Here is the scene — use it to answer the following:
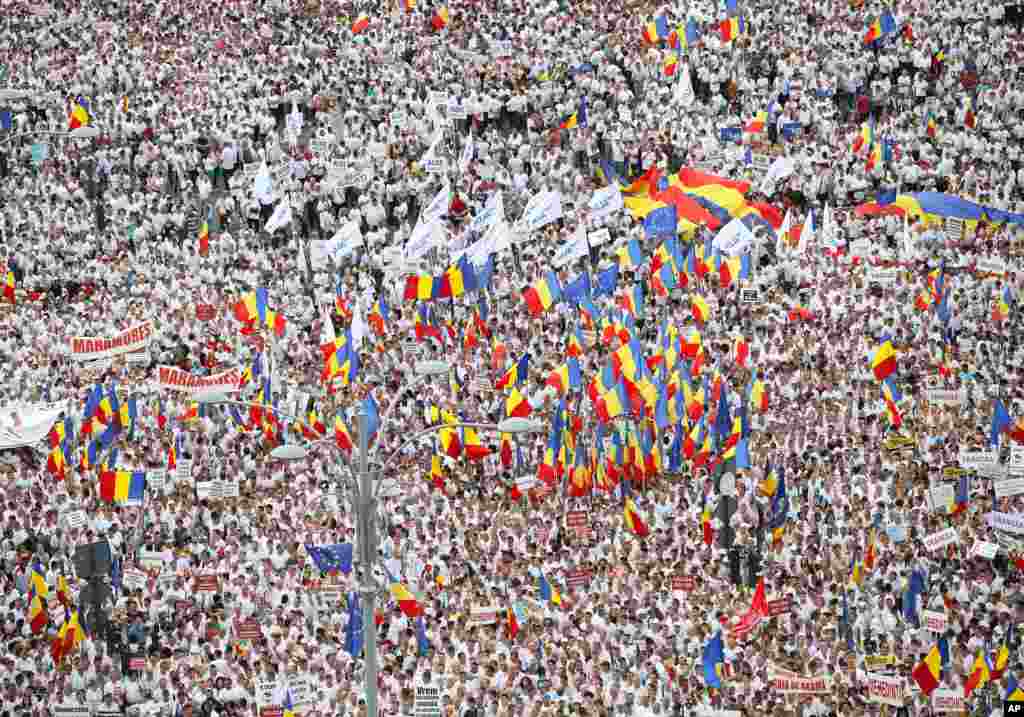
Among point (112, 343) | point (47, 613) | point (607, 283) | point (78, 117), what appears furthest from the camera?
point (78, 117)

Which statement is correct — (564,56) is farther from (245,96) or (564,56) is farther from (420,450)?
(420,450)

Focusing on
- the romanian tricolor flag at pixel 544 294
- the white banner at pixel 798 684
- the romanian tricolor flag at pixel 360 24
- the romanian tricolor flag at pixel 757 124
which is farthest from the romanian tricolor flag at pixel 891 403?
the romanian tricolor flag at pixel 360 24

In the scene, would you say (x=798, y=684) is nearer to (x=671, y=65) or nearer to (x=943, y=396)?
(x=943, y=396)

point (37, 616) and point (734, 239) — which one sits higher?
point (734, 239)

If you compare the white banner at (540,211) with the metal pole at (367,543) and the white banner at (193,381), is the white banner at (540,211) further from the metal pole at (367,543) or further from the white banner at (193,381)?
the metal pole at (367,543)

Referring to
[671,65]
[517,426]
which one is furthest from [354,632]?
[671,65]

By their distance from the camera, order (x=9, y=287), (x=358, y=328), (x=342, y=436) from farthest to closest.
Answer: (x=9, y=287) → (x=358, y=328) → (x=342, y=436)

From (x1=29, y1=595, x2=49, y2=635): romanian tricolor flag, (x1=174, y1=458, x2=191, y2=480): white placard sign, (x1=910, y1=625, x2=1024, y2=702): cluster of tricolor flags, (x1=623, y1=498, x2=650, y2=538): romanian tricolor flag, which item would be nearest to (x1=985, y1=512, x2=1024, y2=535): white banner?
(x1=910, y1=625, x2=1024, y2=702): cluster of tricolor flags

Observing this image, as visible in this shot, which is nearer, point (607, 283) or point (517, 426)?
point (517, 426)
